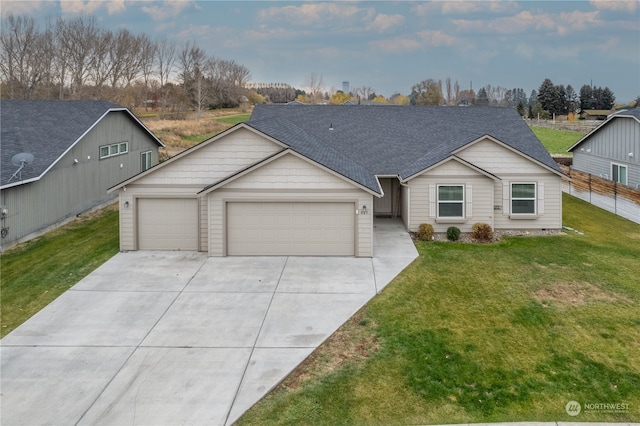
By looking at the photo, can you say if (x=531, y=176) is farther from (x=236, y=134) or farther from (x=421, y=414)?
(x=421, y=414)

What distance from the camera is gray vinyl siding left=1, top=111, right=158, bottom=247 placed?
17.1 metres

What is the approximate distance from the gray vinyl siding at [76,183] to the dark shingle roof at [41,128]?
38 centimetres

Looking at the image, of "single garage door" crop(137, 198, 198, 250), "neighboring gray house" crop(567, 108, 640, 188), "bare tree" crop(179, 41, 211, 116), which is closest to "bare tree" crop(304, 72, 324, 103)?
"bare tree" crop(179, 41, 211, 116)

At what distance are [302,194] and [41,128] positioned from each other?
41.7ft

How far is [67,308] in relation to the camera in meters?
11.9

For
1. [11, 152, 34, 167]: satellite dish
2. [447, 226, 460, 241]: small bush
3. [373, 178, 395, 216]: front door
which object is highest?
[11, 152, 34, 167]: satellite dish

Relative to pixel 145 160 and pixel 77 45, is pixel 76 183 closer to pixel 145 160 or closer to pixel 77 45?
pixel 145 160

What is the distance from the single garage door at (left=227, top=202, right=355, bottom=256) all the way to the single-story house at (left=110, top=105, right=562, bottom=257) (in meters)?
0.03

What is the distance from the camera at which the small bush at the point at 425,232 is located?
17.9 metres

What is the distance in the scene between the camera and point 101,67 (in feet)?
224

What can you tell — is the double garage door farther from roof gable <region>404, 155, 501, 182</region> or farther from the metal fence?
the metal fence

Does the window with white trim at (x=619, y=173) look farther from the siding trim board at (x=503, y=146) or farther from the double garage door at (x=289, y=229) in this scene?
the double garage door at (x=289, y=229)

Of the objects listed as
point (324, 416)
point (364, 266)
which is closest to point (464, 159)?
point (364, 266)

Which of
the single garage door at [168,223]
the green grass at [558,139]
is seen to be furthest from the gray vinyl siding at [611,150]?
the single garage door at [168,223]
